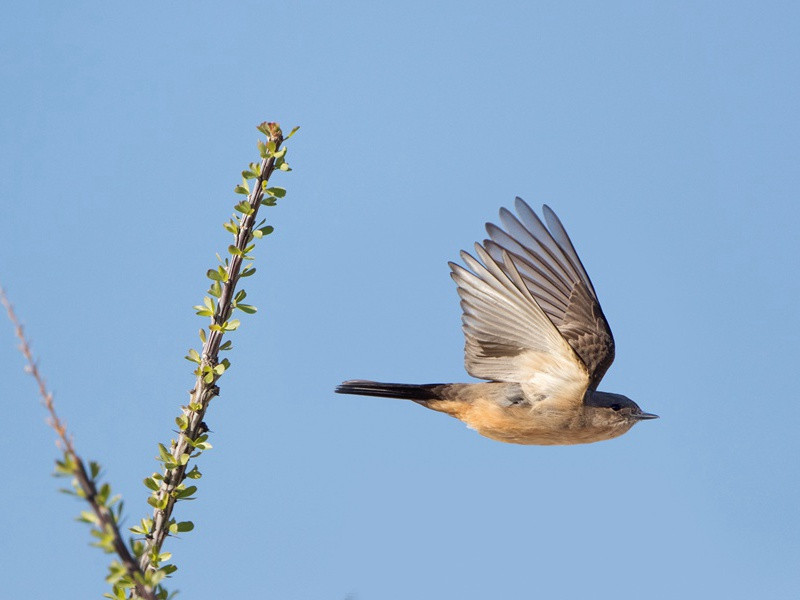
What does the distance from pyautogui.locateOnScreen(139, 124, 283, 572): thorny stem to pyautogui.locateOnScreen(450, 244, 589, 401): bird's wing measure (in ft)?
8.08

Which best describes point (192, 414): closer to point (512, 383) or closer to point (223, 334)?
point (223, 334)

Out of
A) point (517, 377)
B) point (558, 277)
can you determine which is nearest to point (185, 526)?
point (517, 377)

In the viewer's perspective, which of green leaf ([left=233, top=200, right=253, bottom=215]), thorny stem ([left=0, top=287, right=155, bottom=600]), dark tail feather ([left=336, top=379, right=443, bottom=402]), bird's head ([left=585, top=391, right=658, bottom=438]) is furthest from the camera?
bird's head ([left=585, top=391, right=658, bottom=438])

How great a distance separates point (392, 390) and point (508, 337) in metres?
0.75

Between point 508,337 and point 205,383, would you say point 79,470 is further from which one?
point 508,337

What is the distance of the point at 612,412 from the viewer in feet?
18.5

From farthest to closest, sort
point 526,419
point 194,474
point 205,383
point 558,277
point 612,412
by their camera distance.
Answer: point 558,277
point 612,412
point 526,419
point 205,383
point 194,474

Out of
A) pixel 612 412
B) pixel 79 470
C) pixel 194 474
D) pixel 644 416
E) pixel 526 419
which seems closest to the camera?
pixel 79 470

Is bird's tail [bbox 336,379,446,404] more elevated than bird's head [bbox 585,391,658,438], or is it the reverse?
bird's tail [bbox 336,379,446,404]

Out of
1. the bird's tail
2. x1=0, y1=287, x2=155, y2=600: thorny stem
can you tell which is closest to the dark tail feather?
the bird's tail

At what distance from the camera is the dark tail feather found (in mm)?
5152

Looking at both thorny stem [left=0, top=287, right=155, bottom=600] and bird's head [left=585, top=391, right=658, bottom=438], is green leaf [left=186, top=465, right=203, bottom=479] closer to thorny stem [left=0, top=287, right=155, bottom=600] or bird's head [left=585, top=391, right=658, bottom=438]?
thorny stem [left=0, top=287, right=155, bottom=600]

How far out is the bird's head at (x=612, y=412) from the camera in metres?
5.50

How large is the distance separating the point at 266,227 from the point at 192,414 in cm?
54
